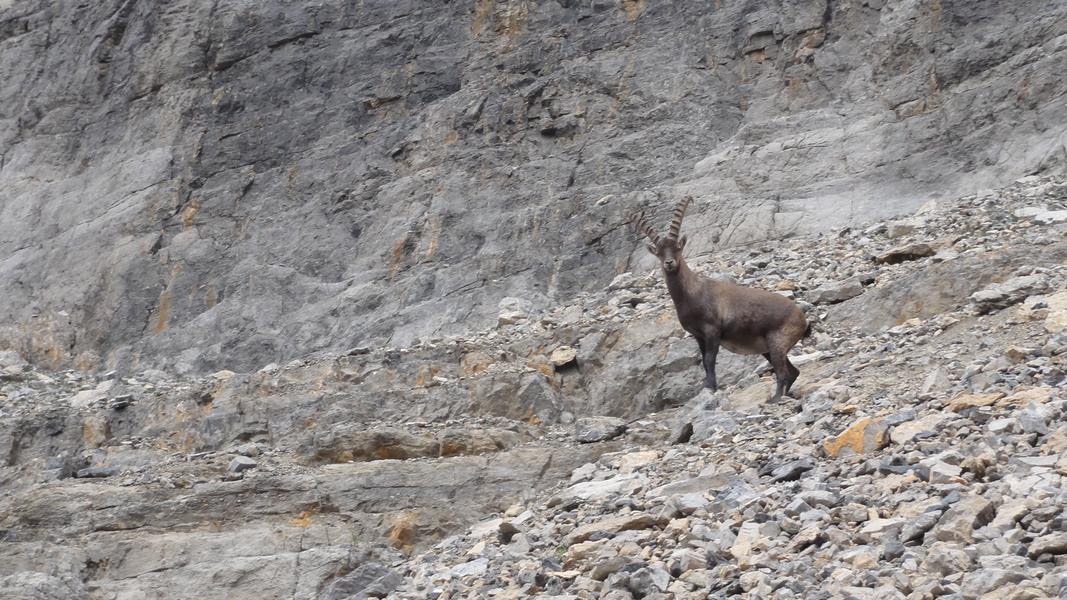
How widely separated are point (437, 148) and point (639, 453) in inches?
605

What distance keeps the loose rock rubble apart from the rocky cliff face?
2297 mm

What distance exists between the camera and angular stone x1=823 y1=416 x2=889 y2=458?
9.59 m

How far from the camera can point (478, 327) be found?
21688mm

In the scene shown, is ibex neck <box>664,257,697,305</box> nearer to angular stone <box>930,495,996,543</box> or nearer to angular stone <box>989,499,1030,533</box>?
angular stone <box>930,495,996,543</box>

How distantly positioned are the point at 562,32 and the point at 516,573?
1985cm

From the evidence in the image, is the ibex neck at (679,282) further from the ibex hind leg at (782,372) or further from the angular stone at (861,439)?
the angular stone at (861,439)

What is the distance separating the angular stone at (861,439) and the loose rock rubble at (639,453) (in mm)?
24

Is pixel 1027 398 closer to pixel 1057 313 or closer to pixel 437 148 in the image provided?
pixel 1057 313

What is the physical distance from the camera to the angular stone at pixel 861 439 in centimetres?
959

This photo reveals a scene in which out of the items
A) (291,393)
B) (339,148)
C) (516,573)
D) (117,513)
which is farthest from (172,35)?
(516,573)

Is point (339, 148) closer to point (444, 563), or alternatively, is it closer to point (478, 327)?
point (478, 327)

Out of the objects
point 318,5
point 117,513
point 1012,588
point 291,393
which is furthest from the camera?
point 318,5

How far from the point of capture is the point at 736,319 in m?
13.9

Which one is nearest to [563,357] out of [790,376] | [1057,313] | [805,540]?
[790,376]
